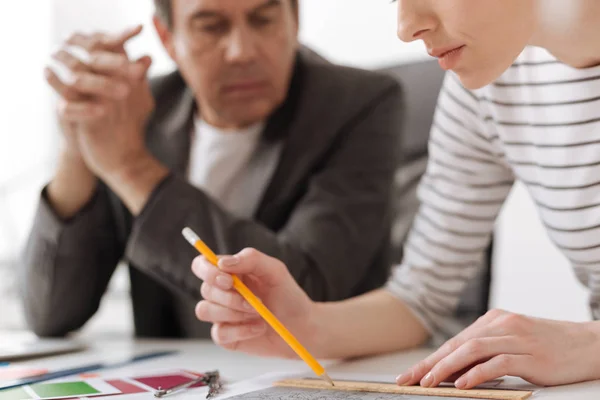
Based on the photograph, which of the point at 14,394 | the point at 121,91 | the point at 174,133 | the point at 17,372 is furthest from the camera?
the point at 174,133

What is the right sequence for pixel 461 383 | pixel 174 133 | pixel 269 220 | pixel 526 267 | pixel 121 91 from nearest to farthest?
pixel 461 383
pixel 121 91
pixel 269 220
pixel 174 133
pixel 526 267

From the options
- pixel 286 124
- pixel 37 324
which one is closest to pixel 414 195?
pixel 286 124

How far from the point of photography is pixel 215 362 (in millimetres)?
889

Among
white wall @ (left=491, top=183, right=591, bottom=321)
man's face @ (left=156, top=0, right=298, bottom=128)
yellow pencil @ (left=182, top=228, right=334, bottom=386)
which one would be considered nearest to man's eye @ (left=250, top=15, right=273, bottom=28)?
man's face @ (left=156, top=0, right=298, bottom=128)

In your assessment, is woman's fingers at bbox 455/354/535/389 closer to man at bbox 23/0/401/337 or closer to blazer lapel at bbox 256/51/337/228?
man at bbox 23/0/401/337

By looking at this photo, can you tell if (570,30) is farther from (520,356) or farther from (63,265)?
(63,265)

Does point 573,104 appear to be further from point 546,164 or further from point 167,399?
point 167,399

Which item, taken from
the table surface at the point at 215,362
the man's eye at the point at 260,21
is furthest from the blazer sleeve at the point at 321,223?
the man's eye at the point at 260,21

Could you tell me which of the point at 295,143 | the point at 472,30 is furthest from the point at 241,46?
the point at 472,30

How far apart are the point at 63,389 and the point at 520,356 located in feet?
1.42

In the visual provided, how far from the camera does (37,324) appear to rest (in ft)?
4.04

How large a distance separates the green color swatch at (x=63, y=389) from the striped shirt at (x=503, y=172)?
42cm

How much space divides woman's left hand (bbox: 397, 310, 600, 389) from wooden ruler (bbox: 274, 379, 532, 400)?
0.05 feet

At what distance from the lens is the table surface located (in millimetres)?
771
